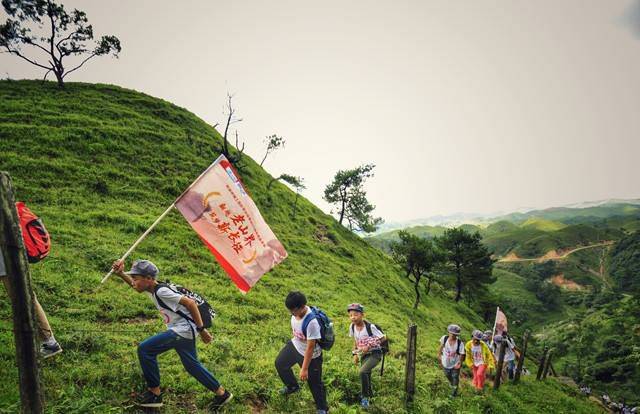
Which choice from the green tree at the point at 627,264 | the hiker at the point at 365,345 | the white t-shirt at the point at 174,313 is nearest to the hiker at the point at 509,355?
the hiker at the point at 365,345

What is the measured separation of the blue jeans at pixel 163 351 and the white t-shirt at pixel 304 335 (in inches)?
57.4

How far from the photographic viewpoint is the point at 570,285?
10638 centimetres

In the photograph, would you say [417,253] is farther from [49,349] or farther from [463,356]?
[49,349]

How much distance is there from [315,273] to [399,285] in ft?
42.4

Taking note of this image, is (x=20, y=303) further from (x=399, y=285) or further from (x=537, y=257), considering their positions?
(x=537, y=257)

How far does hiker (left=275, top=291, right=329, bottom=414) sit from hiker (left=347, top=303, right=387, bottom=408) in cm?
147

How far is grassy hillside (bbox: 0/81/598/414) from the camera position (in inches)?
249

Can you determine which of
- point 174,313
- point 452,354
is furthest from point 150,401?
point 452,354

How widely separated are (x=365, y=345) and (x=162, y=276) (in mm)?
10795

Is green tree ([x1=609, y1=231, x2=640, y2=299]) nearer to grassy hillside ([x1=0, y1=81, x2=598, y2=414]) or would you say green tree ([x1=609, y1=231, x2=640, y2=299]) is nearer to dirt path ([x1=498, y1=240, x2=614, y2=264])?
dirt path ([x1=498, y1=240, x2=614, y2=264])

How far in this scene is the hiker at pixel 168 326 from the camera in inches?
183

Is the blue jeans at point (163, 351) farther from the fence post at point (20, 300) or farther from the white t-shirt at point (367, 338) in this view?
the white t-shirt at point (367, 338)

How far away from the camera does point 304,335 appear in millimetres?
5348

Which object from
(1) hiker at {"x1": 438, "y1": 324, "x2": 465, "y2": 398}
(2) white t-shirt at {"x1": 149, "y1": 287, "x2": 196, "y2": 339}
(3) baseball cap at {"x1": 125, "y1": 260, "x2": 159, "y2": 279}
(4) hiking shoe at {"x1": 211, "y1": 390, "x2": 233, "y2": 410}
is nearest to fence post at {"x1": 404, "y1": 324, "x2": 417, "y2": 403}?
(1) hiker at {"x1": 438, "y1": 324, "x2": 465, "y2": 398}
